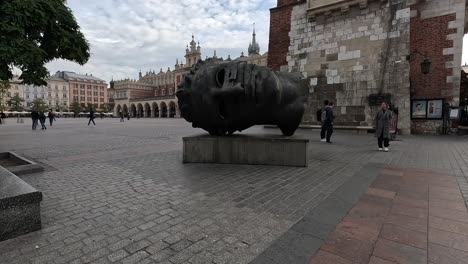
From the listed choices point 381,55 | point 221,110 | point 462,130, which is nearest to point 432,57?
point 381,55

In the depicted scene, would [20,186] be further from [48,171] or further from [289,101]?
[289,101]

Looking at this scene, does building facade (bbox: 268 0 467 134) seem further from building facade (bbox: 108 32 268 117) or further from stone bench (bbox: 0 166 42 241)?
building facade (bbox: 108 32 268 117)

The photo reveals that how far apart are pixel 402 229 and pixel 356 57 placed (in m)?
14.0

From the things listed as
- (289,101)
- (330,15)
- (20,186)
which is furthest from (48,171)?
(330,15)

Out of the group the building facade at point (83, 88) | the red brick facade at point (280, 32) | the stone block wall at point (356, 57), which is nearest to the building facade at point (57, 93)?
the building facade at point (83, 88)

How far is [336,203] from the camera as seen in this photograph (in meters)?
3.45

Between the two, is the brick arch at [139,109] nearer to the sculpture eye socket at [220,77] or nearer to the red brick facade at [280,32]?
the red brick facade at [280,32]

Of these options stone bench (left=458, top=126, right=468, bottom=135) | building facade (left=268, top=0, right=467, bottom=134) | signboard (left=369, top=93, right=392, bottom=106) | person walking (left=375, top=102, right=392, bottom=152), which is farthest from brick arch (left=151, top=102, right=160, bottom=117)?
person walking (left=375, top=102, right=392, bottom=152)

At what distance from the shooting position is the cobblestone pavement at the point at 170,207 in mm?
2254

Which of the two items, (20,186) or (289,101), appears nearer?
(20,186)

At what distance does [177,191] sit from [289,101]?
330 centimetres

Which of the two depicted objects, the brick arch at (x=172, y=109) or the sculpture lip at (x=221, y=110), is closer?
the sculpture lip at (x=221, y=110)

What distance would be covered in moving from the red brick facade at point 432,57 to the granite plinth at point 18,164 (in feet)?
53.6

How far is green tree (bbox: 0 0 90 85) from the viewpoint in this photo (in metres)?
4.92
